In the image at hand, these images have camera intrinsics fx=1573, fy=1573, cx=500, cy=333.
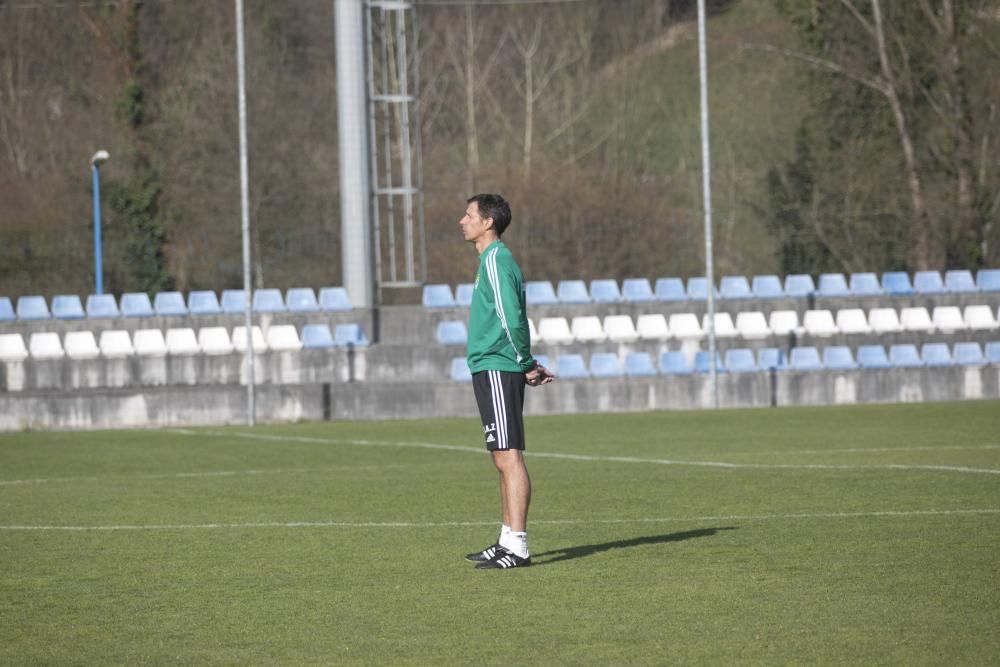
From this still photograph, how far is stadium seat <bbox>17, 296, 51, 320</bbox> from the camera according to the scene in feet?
92.7

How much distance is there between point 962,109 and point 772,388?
43.2ft

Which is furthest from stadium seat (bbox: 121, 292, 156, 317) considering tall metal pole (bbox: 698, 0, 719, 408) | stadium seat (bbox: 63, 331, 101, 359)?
tall metal pole (bbox: 698, 0, 719, 408)

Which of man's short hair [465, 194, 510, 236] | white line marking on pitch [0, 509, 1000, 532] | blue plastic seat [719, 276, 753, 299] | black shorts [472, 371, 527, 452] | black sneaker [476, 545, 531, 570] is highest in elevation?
man's short hair [465, 194, 510, 236]

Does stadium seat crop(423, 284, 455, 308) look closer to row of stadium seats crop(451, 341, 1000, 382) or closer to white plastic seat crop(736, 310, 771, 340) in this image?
row of stadium seats crop(451, 341, 1000, 382)

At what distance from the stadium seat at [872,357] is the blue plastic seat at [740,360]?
1.78m

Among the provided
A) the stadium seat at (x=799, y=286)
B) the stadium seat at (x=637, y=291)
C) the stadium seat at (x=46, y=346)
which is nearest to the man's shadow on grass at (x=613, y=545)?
the stadium seat at (x=46, y=346)

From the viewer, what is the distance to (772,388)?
24312 millimetres

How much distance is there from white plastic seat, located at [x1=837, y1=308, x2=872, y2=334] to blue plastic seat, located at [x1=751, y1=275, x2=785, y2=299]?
64.1 inches

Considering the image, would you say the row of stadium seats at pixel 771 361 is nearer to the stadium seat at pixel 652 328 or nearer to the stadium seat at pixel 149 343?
the stadium seat at pixel 652 328

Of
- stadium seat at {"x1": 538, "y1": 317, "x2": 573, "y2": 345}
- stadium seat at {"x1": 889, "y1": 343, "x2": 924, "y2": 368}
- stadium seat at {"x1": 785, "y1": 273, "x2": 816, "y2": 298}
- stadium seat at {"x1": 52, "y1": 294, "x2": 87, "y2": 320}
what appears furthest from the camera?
stadium seat at {"x1": 785, "y1": 273, "x2": 816, "y2": 298}

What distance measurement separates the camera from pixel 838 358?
2545 centimetres

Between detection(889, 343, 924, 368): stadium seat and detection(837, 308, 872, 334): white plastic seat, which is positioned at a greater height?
detection(837, 308, 872, 334): white plastic seat

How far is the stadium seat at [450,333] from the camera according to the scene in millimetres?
26172

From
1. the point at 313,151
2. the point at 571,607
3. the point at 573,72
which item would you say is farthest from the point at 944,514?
the point at 573,72
